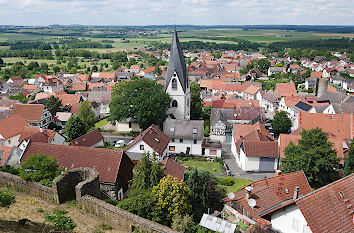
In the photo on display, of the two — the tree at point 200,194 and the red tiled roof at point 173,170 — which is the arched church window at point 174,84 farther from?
the tree at point 200,194

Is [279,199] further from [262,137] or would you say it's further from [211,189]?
[262,137]

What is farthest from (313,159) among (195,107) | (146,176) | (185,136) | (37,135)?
(37,135)

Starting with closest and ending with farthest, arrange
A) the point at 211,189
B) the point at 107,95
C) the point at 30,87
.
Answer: the point at 211,189
the point at 107,95
the point at 30,87

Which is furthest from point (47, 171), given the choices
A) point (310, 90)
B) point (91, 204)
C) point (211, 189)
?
point (310, 90)

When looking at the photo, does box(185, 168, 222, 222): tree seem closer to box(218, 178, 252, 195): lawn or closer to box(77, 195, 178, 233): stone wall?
box(218, 178, 252, 195): lawn

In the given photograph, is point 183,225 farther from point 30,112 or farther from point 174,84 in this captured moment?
point 30,112

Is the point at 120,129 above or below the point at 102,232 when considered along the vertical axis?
below
